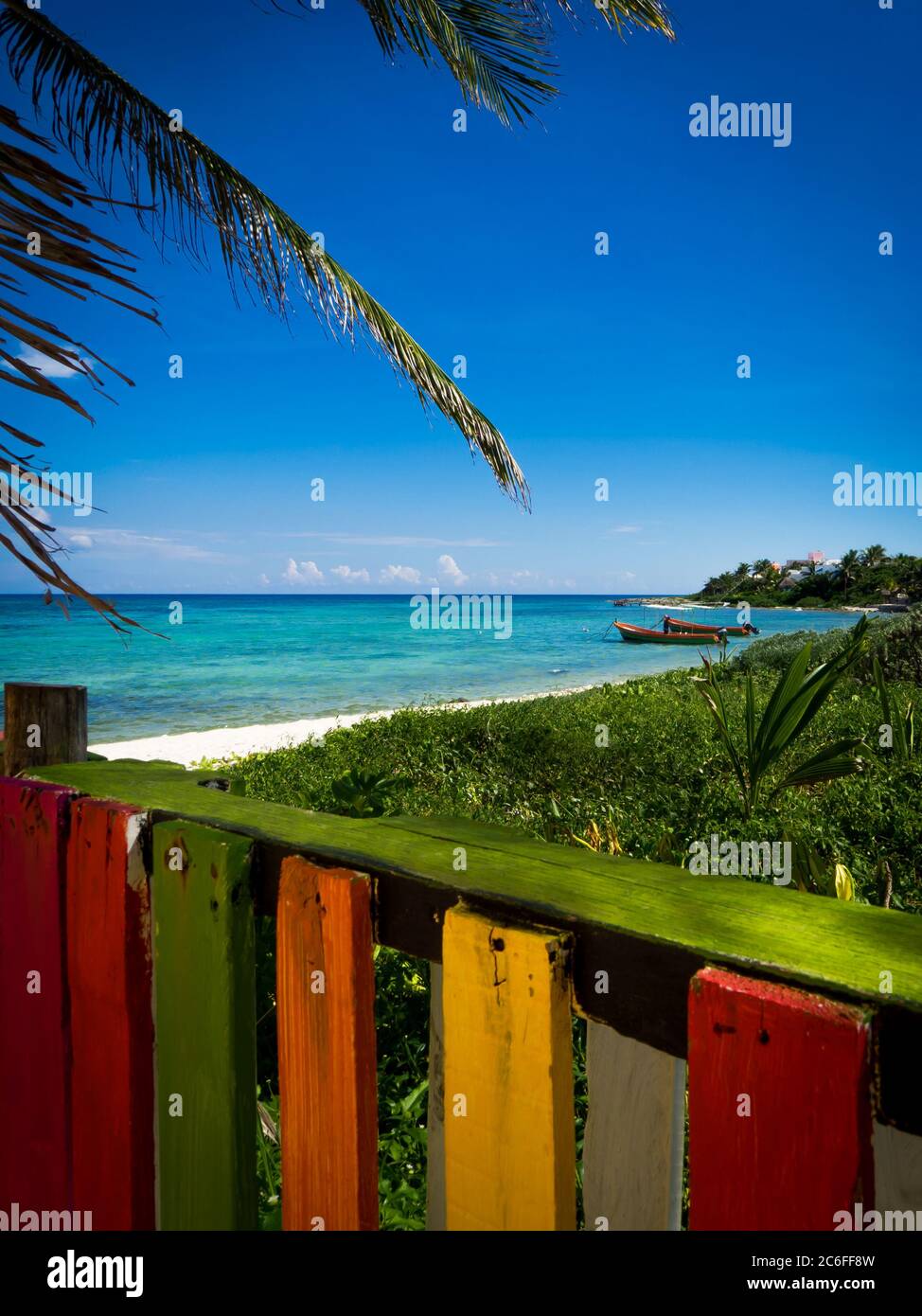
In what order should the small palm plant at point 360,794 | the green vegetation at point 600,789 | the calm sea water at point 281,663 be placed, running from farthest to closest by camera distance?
the calm sea water at point 281,663 → the small palm plant at point 360,794 → the green vegetation at point 600,789

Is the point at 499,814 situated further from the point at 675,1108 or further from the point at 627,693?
the point at 627,693

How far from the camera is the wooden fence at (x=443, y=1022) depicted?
562 mm

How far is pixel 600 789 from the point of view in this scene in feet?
19.3

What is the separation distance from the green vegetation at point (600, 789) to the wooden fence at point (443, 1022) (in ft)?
2.71

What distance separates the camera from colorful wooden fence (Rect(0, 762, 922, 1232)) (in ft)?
1.84

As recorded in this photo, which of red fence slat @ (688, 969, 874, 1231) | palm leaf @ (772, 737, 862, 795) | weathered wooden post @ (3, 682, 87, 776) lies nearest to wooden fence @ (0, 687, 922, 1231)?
red fence slat @ (688, 969, 874, 1231)

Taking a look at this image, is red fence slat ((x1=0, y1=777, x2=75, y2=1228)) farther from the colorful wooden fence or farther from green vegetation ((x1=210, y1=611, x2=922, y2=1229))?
green vegetation ((x1=210, y1=611, x2=922, y2=1229))

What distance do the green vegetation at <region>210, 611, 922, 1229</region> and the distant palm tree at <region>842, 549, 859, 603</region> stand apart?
43.8 m

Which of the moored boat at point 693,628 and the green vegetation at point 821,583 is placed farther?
the green vegetation at point 821,583

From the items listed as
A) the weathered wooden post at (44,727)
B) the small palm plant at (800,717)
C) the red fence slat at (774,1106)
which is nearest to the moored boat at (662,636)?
the small palm plant at (800,717)

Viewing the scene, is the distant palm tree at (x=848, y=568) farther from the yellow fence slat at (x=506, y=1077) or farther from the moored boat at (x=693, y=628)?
the yellow fence slat at (x=506, y=1077)

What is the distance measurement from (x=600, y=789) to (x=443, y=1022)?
523cm

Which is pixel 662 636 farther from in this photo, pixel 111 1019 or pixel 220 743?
pixel 111 1019
